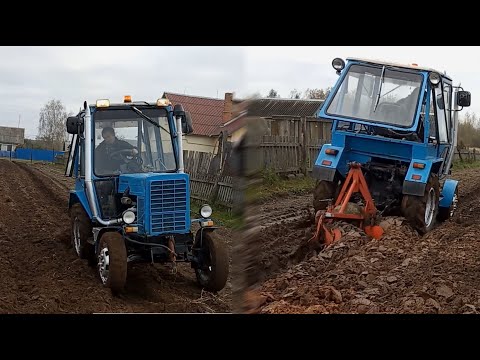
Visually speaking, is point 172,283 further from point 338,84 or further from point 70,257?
point 338,84

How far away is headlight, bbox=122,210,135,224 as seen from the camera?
5.47m

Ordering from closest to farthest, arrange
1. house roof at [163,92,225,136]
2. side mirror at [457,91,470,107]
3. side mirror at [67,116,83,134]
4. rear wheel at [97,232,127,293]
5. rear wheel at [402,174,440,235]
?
rear wheel at [97,232,127,293]
side mirror at [67,116,83,134]
rear wheel at [402,174,440,235]
side mirror at [457,91,470,107]
house roof at [163,92,225,136]

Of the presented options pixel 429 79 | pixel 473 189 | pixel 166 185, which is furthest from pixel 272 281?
pixel 473 189

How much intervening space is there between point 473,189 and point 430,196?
639 centimetres

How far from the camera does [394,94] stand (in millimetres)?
6617

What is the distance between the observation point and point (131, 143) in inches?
236

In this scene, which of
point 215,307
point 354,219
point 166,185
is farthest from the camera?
point 354,219

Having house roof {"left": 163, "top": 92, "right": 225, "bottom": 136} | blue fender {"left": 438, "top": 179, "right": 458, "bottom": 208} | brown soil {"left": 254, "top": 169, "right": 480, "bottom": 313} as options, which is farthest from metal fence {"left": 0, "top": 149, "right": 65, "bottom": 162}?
brown soil {"left": 254, "top": 169, "right": 480, "bottom": 313}

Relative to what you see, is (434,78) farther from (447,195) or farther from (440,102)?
(447,195)

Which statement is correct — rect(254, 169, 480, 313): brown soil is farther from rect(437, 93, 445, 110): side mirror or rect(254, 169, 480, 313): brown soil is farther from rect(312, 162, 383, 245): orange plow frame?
rect(437, 93, 445, 110): side mirror

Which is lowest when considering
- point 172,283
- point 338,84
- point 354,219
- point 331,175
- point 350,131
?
point 172,283

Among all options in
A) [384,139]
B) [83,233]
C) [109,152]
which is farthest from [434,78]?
[83,233]

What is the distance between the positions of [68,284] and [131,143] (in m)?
1.46

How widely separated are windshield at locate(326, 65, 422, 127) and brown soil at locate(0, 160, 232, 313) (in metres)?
1.94
